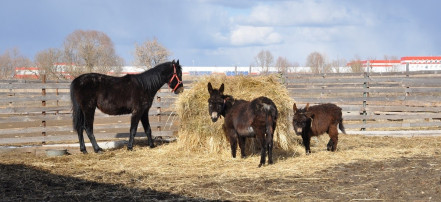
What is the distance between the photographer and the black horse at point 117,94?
10.9 meters

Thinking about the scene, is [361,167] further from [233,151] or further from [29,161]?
[29,161]

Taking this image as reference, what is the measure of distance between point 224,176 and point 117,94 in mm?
4446

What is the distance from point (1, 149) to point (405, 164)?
9299mm

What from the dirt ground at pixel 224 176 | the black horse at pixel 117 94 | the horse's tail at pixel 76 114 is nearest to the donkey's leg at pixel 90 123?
the black horse at pixel 117 94

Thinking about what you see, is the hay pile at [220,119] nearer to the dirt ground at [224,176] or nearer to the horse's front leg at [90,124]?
the dirt ground at [224,176]

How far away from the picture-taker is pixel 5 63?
2244 inches

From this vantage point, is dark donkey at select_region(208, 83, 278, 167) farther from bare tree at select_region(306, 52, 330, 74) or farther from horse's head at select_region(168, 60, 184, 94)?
bare tree at select_region(306, 52, 330, 74)

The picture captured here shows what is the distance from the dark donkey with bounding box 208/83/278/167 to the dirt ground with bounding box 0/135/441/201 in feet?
1.39

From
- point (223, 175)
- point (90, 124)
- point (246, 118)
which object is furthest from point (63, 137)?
point (223, 175)

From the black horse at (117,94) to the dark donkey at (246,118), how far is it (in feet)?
8.54

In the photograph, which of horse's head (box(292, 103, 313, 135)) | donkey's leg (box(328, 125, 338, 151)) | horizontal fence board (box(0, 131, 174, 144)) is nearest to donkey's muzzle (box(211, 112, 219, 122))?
horse's head (box(292, 103, 313, 135))

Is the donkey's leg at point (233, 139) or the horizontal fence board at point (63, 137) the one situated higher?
the donkey's leg at point (233, 139)

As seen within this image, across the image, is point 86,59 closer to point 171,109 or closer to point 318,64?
point 318,64

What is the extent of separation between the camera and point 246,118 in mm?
8773
